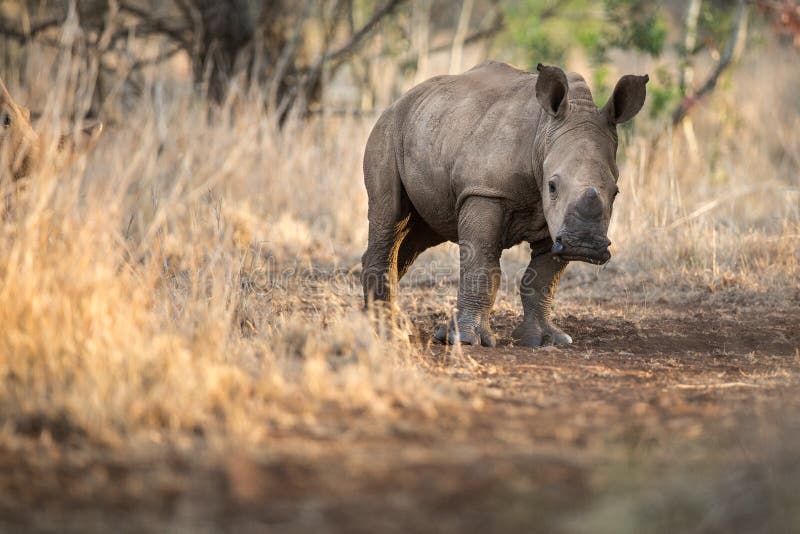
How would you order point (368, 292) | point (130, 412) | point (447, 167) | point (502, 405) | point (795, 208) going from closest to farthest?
point (130, 412)
point (502, 405)
point (447, 167)
point (368, 292)
point (795, 208)

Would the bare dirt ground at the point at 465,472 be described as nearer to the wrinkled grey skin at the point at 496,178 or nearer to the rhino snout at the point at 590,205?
the rhino snout at the point at 590,205

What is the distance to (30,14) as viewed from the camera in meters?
14.4

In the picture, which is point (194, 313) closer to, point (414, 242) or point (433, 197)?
point (433, 197)

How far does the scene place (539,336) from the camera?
21.3 ft

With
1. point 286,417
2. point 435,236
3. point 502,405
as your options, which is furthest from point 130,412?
point 435,236

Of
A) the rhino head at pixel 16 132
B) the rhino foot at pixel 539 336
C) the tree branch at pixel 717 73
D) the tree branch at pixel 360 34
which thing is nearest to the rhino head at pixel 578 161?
the rhino foot at pixel 539 336

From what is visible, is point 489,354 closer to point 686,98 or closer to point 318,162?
point 318,162

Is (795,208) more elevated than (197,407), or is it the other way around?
(795,208)

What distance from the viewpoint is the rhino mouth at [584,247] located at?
5.53 meters

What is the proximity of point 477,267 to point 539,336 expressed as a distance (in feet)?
2.21

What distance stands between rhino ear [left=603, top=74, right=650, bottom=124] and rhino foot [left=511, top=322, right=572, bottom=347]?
1310 mm

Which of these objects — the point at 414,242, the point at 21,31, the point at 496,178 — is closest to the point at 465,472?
the point at 496,178

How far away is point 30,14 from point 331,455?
12.5 metres

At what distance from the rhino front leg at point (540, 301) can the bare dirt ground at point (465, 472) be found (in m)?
1.91
